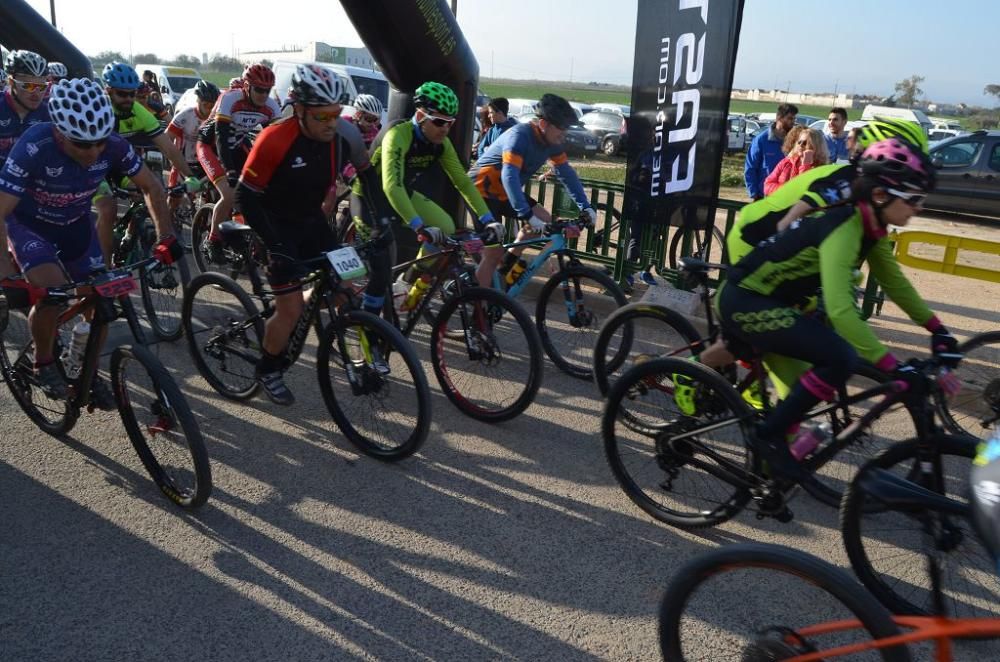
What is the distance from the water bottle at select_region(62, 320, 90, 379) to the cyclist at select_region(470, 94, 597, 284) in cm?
287

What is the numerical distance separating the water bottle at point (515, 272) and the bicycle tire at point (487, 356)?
0.82 metres

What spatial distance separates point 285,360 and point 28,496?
1.52 m

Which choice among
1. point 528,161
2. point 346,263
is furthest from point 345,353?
point 528,161

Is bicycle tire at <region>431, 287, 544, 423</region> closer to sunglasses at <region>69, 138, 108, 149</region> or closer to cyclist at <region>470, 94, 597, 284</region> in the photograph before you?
cyclist at <region>470, 94, 597, 284</region>

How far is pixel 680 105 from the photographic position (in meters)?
7.20

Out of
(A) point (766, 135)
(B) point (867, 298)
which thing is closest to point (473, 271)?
(B) point (867, 298)

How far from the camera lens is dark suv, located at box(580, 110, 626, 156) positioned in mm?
28672

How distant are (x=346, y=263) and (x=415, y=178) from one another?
1.76 metres

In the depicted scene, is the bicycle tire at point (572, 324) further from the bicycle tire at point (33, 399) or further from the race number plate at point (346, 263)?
the bicycle tire at point (33, 399)

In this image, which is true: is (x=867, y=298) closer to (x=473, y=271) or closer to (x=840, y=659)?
(x=473, y=271)

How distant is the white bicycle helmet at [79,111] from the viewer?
13.3 feet

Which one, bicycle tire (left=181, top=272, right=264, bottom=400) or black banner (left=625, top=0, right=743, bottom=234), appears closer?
bicycle tire (left=181, top=272, right=264, bottom=400)

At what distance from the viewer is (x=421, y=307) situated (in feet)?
19.3

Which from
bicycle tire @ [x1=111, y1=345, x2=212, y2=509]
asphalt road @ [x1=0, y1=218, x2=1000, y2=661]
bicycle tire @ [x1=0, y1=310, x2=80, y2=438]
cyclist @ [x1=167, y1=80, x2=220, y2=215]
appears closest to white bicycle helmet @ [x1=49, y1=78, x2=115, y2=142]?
bicycle tire @ [x1=111, y1=345, x2=212, y2=509]
